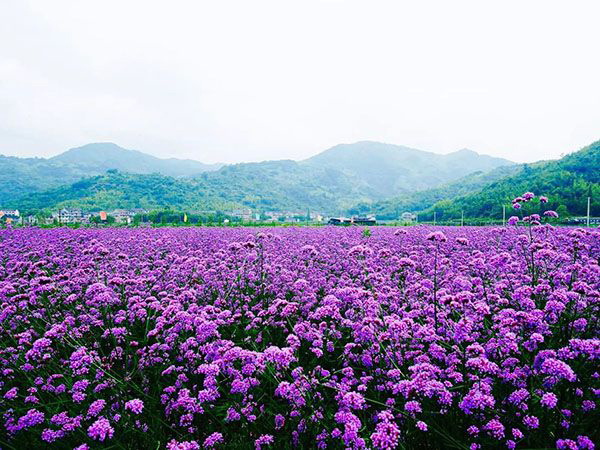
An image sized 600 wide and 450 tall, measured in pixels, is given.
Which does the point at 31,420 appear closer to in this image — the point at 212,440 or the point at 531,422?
the point at 212,440

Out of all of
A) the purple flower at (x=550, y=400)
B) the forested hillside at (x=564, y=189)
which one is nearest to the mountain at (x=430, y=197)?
the forested hillside at (x=564, y=189)

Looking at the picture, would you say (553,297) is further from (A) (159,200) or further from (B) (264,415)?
(A) (159,200)

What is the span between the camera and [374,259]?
7.67 m

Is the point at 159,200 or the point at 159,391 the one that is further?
the point at 159,200

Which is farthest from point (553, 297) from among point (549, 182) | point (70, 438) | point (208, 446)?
point (549, 182)

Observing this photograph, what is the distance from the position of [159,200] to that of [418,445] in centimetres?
13208

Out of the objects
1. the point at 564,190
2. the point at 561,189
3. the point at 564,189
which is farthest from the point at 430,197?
the point at 564,190

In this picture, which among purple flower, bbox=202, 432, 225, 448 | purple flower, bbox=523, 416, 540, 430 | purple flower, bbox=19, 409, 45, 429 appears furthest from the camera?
purple flower, bbox=19, 409, 45, 429

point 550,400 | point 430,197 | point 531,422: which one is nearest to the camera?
point 550,400

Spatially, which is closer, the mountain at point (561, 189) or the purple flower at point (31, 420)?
the purple flower at point (31, 420)

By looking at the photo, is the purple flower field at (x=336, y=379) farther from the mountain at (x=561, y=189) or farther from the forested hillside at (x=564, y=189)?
the mountain at (x=561, y=189)

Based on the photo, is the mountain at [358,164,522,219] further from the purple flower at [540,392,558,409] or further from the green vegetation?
the purple flower at [540,392,558,409]

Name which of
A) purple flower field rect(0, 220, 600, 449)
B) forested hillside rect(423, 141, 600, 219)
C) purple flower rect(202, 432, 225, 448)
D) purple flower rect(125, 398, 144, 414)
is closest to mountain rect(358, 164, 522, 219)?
forested hillside rect(423, 141, 600, 219)

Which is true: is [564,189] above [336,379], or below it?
above
